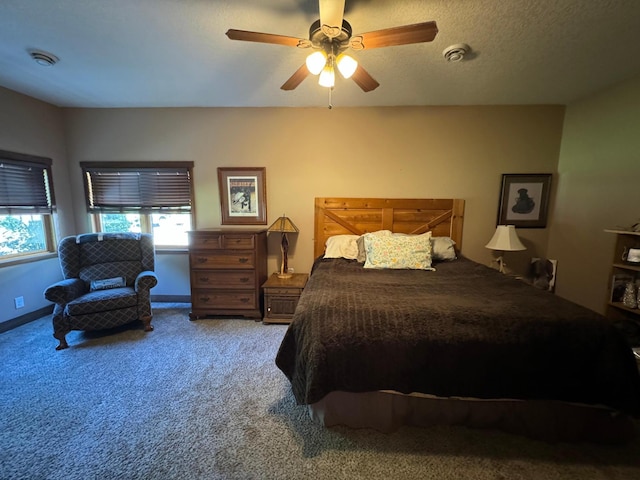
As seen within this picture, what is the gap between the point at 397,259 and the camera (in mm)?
2682

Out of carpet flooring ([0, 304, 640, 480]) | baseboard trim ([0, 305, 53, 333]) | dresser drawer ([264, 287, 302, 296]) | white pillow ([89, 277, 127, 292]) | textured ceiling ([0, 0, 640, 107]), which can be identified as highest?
textured ceiling ([0, 0, 640, 107])

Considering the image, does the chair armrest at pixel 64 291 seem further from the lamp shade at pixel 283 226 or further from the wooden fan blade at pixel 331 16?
the wooden fan blade at pixel 331 16

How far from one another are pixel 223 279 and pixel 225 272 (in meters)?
0.09

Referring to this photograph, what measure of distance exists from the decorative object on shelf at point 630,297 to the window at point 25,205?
623cm

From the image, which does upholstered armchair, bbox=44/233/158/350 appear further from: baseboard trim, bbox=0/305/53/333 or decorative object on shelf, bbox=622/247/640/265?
decorative object on shelf, bbox=622/247/640/265

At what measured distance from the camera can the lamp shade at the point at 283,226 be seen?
3154 millimetres

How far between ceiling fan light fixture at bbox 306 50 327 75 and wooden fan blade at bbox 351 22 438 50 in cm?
19

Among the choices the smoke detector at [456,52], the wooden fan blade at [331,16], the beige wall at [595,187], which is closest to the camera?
the wooden fan blade at [331,16]

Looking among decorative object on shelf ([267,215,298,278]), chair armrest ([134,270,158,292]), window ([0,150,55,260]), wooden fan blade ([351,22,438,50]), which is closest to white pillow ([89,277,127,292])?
chair armrest ([134,270,158,292])

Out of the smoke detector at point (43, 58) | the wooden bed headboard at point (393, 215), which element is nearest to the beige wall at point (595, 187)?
the wooden bed headboard at point (393, 215)

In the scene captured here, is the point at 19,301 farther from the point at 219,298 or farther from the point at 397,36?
the point at 397,36

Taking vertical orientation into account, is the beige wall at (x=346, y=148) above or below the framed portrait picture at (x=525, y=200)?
above

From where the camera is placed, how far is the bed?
1.42 meters

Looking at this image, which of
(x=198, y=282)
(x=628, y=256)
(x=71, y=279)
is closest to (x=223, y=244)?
(x=198, y=282)
